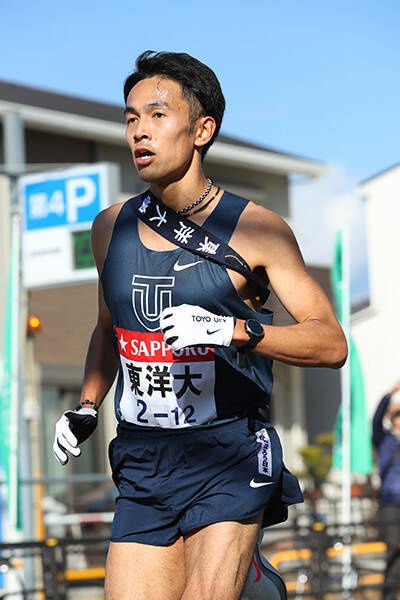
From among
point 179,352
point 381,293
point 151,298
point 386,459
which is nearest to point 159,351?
point 179,352

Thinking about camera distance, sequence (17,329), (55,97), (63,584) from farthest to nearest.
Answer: (55,97), (17,329), (63,584)

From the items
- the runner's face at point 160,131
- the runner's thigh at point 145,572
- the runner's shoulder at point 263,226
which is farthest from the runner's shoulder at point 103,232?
the runner's thigh at point 145,572

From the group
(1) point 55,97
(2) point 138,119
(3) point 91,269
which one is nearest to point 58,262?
(3) point 91,269

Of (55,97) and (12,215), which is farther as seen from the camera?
(55,97)

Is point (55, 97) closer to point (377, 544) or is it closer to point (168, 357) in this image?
point (377, 544)

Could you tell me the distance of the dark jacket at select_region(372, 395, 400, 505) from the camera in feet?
29.5

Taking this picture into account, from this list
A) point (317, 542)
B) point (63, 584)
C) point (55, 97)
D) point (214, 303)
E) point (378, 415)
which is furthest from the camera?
point (55, 97)

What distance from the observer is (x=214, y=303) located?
9.98ft

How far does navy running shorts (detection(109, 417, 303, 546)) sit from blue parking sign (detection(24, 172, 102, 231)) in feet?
15.9

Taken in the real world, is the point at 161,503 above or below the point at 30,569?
above

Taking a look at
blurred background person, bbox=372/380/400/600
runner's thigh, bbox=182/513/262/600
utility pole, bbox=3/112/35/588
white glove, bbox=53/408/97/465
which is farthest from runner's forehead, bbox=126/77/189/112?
blurred background person, bbox=372/380/400/600

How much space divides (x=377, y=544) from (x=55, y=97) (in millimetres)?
13819

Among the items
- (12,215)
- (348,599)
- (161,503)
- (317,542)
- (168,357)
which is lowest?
(348,599)

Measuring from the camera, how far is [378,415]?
30.9 ft
